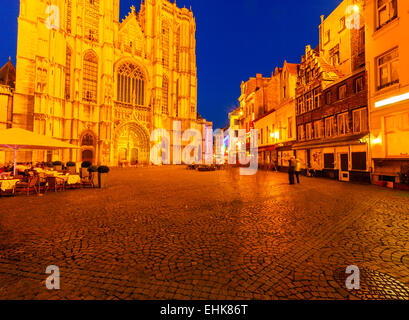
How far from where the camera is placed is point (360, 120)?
46.9 feet

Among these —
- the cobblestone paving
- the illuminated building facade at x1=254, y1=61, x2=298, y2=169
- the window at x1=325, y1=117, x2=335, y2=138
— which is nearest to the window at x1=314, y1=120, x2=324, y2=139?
the window at x1=325, y1=117, x2=335, y2=138

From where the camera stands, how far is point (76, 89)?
1331 inches

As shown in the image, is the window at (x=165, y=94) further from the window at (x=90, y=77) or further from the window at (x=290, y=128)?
the window at (x=290, y=128)

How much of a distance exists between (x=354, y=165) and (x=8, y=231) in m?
18.8

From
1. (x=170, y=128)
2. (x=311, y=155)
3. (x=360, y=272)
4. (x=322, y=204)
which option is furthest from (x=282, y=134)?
(x=170, y=128)

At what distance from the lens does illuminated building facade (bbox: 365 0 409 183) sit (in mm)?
11211

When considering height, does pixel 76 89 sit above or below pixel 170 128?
above

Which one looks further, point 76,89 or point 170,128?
point 170,128

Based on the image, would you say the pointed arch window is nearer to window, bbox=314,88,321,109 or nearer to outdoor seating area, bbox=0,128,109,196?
outdoor seating area, bbox=0,128,109,196

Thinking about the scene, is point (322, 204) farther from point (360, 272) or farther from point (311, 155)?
point (311, 155)

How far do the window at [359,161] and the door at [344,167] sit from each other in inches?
26.5

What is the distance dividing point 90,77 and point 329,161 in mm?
40856

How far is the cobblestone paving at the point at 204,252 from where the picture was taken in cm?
255

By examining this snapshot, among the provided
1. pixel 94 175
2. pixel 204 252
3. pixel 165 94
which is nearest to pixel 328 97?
pixel 204 252
